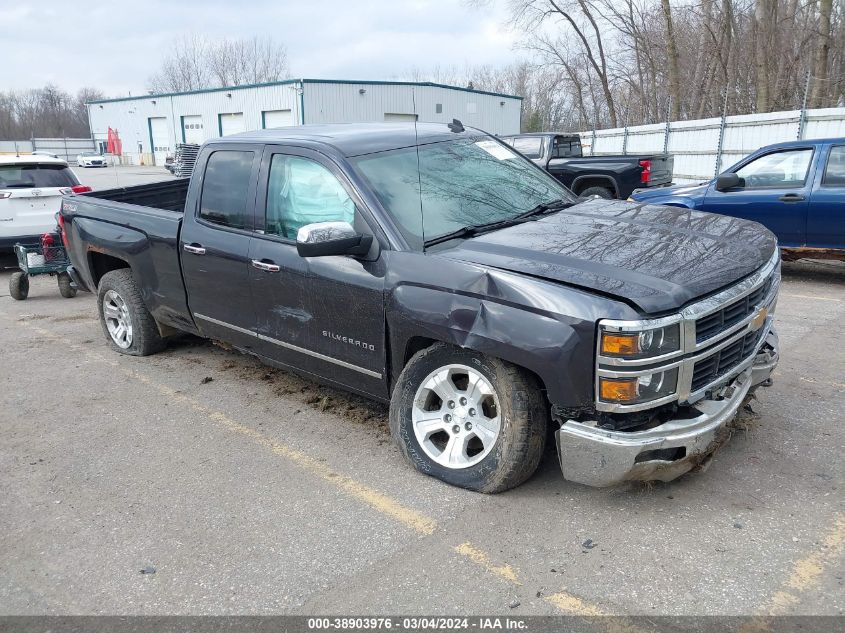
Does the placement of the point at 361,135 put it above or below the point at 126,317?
above

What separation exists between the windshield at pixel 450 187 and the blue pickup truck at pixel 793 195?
469 cm

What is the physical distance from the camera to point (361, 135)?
14.3 ft

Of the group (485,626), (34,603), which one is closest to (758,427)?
(485,626)

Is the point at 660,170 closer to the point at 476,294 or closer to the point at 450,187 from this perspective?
the point at 450,187

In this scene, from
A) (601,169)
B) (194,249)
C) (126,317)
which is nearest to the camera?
(194,249)

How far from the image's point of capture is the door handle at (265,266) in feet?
13.9

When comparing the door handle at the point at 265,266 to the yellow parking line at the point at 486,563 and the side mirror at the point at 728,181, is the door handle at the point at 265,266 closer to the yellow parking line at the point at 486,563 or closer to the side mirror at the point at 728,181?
the yellow parking line at the point at 486,563

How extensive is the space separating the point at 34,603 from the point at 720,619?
2.80 m

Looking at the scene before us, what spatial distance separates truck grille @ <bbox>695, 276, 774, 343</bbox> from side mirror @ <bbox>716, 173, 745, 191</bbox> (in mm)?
5254

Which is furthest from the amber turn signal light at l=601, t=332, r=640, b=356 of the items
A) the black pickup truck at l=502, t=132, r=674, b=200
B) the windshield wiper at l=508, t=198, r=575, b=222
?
the black pickup truck at l=502, t=132, r=674, b=200

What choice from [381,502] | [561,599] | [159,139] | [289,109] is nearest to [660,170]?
[381,502]

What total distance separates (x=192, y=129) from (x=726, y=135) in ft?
126

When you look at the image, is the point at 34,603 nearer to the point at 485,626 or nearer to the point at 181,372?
the point at 485,626

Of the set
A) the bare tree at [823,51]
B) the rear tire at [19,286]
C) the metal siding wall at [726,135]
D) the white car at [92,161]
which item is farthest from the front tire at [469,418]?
the white car at [92,161]
